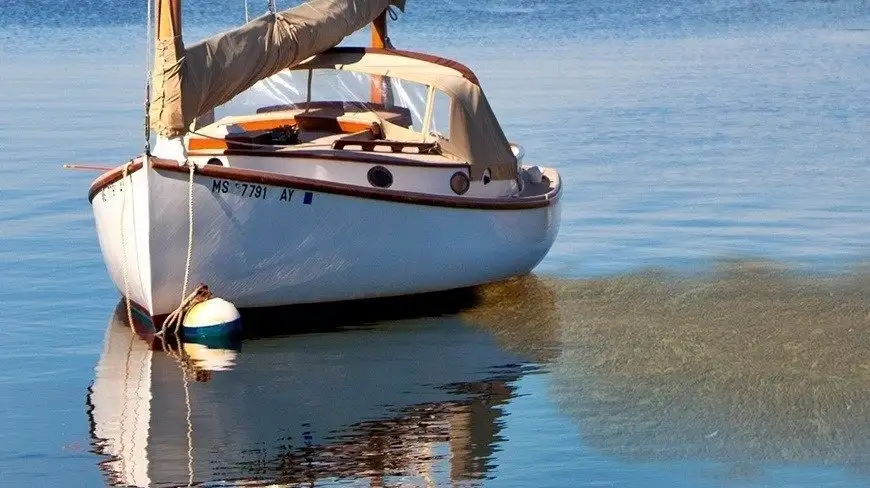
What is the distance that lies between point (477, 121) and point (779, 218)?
4.80 metres

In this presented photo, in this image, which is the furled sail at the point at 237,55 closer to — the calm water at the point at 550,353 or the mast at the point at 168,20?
the mast at the point at 168,20

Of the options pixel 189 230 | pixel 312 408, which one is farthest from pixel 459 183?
pixel 312 408

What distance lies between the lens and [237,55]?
41.4 feet

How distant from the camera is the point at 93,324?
13188 mm

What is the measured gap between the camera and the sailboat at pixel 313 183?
11750 mm

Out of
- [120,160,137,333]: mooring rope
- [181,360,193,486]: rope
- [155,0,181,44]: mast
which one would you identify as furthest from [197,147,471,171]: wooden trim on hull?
[181,360,193,486]: rope

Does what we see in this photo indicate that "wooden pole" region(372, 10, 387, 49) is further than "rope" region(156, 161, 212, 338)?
Yes

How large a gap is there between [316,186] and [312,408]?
209 centimetres

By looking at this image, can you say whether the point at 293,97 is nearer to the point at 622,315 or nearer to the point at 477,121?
the point at 477,121

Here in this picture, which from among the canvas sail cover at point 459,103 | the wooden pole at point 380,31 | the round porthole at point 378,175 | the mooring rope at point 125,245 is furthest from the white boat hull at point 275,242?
the wooden pole at point 380,31

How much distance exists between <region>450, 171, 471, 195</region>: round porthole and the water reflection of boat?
1098 millimetres

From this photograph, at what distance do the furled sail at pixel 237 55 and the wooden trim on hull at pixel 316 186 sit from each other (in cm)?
31

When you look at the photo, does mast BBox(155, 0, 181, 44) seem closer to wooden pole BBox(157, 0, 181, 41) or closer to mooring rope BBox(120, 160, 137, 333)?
wooden pole BBox(157, 0, 181, 41)

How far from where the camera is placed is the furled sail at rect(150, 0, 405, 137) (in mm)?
11531
